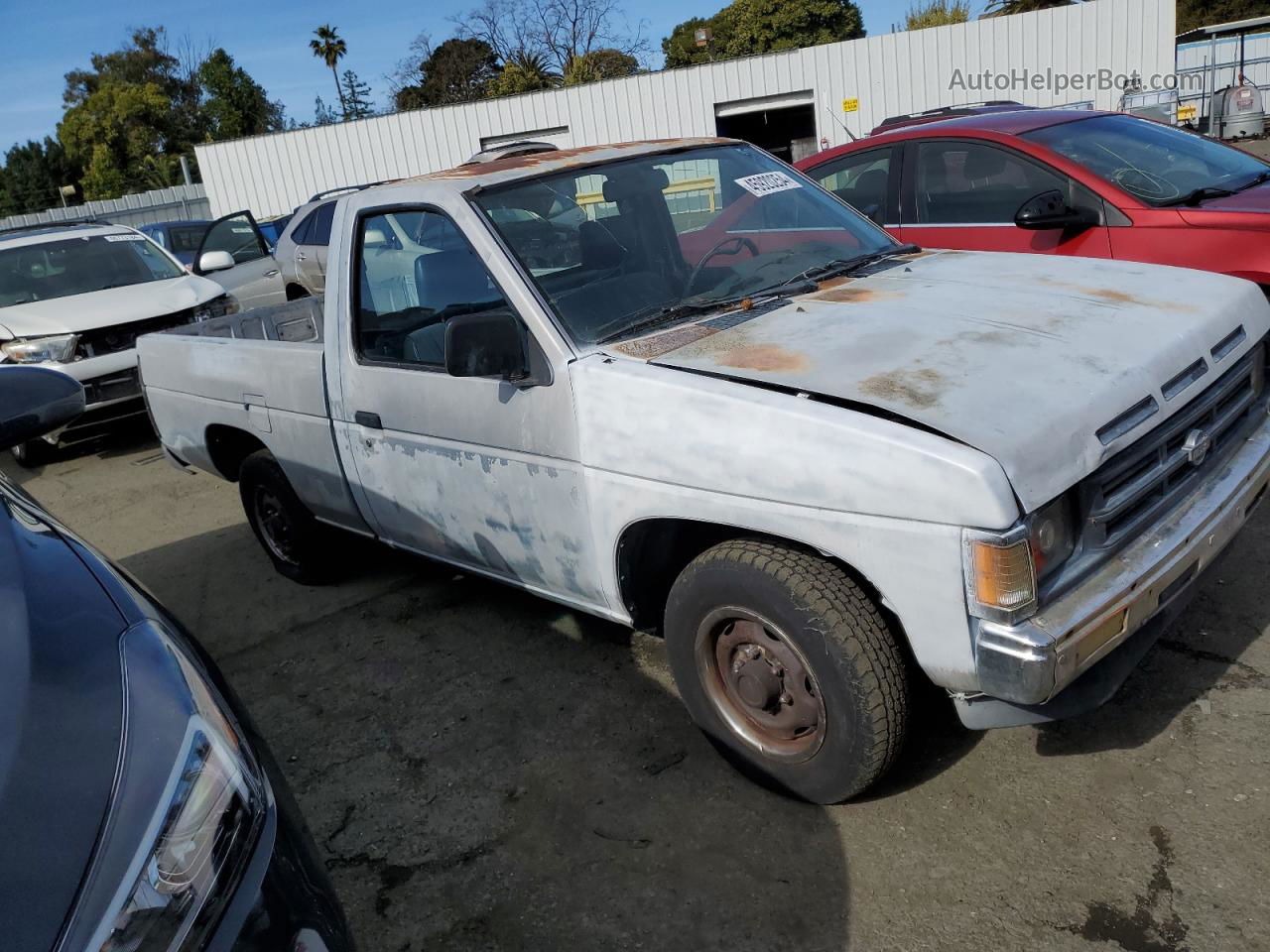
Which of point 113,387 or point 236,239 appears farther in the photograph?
point 236,239

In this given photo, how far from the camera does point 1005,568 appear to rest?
2.16m

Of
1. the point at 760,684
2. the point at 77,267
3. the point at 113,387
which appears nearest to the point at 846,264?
the point at 760,684

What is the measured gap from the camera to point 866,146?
608cm

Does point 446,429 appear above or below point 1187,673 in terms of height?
above

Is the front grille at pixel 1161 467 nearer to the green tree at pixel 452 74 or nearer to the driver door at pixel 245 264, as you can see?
the driver door at pixel 245 264

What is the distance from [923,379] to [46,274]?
8.47 metres

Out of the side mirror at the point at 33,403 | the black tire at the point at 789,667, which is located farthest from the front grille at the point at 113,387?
the black tire at the point at 789,667

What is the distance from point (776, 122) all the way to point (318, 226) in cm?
2439

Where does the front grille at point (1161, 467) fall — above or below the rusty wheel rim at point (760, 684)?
above

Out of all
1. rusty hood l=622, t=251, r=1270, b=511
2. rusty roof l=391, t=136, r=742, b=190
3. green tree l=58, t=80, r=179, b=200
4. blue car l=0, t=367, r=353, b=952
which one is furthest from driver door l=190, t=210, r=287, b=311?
green tree l=58, t=80, r=179, b=200

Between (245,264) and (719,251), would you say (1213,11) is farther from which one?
(719,251)

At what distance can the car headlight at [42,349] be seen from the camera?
750cm

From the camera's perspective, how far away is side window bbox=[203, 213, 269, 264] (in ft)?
39.7

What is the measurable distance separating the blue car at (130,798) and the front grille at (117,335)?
6.48 metres
